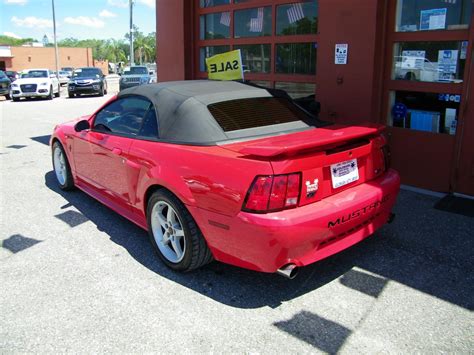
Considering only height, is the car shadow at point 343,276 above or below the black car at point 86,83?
below

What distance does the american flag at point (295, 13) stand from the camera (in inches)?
265

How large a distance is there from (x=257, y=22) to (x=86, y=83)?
17.6 metres

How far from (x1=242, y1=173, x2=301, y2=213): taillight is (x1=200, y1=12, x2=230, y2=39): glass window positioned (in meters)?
5.74

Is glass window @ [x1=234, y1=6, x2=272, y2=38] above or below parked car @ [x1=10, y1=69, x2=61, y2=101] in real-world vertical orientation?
above

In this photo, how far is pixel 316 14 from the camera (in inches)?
256

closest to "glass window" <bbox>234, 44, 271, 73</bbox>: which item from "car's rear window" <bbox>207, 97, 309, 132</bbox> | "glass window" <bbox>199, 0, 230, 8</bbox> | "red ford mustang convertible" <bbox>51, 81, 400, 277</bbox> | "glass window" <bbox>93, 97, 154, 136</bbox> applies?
"glass window" <bbox>199, 0, 230, 8</bbox>

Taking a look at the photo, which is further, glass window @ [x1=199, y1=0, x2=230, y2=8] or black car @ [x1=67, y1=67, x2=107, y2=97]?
black car @ [x1=67, y1=67, x2=107, y2=97]

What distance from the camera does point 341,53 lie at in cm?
598

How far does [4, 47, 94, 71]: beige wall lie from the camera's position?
6979cm

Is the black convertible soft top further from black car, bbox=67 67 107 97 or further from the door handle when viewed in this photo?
black car, bbox=67 67 107 97

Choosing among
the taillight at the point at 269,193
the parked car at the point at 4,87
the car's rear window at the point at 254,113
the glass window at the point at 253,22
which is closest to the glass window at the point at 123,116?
the car's rear window at the point at 254,113

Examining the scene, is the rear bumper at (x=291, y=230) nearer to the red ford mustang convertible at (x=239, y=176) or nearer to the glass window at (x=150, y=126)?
the red ford mustang convertible at (x=239, y=176)

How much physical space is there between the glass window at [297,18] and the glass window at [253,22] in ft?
0.73

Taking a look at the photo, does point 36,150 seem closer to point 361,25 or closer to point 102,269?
point 102,269
